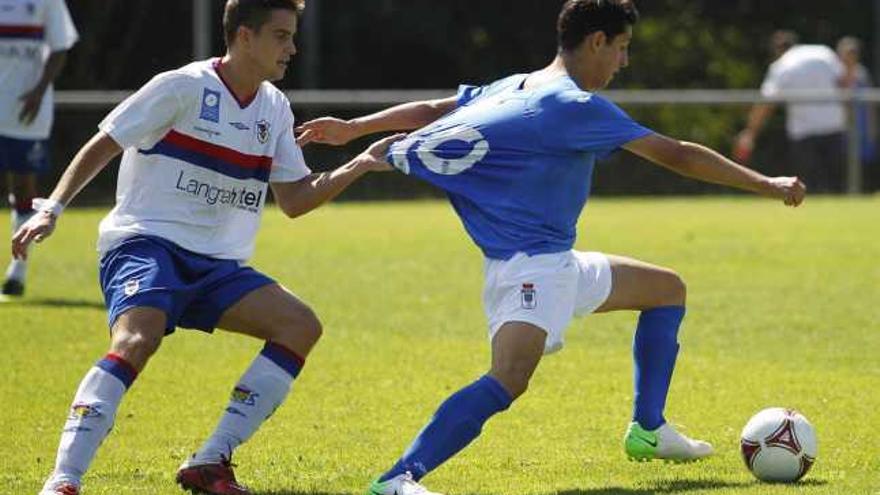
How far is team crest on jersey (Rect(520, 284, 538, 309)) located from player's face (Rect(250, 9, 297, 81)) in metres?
1.18

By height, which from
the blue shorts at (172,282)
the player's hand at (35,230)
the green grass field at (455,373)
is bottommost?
the green grass field at (455,373)

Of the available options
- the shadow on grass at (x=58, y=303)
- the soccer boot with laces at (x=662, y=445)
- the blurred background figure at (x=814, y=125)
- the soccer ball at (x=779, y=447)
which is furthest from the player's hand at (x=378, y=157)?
the blurred background figure at (x=814, y=125)

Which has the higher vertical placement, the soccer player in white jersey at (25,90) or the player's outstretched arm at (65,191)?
the player's outstretched arm at (65,191)

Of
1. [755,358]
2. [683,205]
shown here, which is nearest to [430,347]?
[755,358]

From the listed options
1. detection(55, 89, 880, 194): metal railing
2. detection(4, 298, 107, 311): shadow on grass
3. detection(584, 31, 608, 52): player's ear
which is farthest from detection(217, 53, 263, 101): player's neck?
detection(55, 89, 880, 194): metal railing

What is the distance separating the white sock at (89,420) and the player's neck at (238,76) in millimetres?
1113

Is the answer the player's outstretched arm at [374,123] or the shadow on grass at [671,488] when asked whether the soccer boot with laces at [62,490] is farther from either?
the player's outstretched arm at [374,123]

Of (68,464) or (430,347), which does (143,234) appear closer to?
(68,464)

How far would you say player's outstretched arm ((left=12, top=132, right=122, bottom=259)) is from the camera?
600 centimetres

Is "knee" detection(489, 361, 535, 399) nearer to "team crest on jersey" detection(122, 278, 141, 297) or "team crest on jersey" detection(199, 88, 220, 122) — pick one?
"team crest on jersey" detection(122, 278, 141, 297)

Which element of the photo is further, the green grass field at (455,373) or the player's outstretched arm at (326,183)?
the green grass field at (455,373)

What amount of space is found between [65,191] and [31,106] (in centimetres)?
627

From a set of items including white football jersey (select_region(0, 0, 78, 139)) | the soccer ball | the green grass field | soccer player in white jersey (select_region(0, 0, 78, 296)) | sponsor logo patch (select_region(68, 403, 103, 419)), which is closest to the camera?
sponsor logo patch (select_region(68, 403, 103, 419))

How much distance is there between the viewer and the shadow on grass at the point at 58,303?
11695 millimetres
